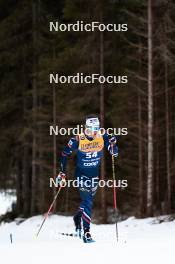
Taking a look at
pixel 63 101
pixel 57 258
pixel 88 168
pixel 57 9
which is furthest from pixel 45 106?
pixel 57 258

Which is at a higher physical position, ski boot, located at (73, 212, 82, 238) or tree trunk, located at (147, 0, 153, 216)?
tree trunk, located at (147, 0, 153, 216)

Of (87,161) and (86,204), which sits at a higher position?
(87,161)

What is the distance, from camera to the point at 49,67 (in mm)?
22703

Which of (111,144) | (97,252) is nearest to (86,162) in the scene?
→ (111,144)

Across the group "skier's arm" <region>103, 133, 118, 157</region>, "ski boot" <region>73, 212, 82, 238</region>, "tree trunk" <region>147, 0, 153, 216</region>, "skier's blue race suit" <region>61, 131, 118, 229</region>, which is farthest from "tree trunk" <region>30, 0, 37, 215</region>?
"skier's blue race suit" <region>61, 131, 118, 229</region>

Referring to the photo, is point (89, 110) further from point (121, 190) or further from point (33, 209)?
point (33, 209)

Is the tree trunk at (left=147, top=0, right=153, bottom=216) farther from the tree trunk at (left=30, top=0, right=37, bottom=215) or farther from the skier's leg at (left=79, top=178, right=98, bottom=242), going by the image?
the tree trunk at (left=30, top=0, right=37, bottom=215)

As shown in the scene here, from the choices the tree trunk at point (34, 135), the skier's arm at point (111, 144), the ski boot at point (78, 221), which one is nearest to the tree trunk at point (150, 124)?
the ski boot at point (78, 221)

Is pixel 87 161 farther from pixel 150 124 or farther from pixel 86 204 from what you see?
pixel 150 124

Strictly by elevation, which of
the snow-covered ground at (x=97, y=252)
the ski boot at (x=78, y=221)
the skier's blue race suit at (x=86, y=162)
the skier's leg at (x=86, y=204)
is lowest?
the snow-covered ground at (x=97, y=252)

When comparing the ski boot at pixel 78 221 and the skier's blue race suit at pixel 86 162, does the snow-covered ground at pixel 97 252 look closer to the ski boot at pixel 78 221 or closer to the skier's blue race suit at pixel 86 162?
the ski boot at pixel 78 221

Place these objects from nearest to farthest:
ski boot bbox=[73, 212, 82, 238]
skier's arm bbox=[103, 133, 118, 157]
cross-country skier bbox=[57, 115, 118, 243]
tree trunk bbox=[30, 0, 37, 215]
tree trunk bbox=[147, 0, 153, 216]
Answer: cross-country skier bbox=[57, 115, 118, 243], skier's arm bbox=[103, 133, 118, 157], ski boot bbox=[73, 212, 82, 238], tree trunk bbox=[147, 0, 153, 216], tree trunk bbox=[30, 0, 37, 215]

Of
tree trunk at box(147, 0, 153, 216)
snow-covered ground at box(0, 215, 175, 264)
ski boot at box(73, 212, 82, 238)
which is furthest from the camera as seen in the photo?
tree trunk at box(147, 0, 153, 216)

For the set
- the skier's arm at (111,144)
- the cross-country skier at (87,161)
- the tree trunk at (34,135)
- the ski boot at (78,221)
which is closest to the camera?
the cross-country skier at (87,161)
